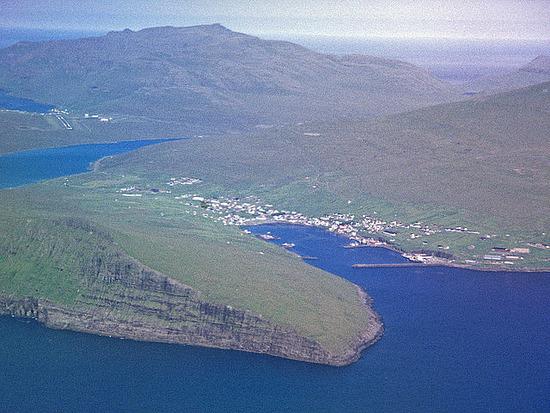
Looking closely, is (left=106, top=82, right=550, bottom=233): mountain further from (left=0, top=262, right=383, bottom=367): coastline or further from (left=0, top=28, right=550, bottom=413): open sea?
(left=0, top=262, right=383, bottom=367): coastline

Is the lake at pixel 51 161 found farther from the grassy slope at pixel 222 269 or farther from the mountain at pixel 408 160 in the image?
the grassy slope at pixel 222 269

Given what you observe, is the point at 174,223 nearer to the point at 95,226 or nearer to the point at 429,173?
the point at 95,226

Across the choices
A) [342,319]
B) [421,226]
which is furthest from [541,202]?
[342,319]

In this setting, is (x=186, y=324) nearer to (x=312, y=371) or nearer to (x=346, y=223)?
(x=312, y=371)

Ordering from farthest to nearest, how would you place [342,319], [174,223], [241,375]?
[174,223] < [342,319] < [241,375]

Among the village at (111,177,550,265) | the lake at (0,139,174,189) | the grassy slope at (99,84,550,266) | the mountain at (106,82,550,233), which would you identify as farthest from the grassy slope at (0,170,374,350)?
the lake at (0,139,174,189)

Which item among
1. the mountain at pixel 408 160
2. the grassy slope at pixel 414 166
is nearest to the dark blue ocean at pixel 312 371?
the grassy slope at pixel 414 166

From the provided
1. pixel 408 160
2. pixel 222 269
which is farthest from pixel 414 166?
pixel 222 269
